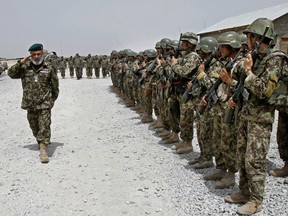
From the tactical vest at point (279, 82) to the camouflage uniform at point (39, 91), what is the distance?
13.1ft

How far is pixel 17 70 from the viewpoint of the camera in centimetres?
604

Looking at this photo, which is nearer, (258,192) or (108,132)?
(258,192)

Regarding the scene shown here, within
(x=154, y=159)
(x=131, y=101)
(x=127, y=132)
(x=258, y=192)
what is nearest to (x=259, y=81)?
(x=258, y=192)

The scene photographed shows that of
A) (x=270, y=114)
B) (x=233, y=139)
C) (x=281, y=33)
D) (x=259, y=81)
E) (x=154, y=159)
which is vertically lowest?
(x=154, y=159)

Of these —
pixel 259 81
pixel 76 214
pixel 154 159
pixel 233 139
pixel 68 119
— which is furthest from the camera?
pixel 68 119

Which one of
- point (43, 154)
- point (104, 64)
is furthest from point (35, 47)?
point (104, 64)

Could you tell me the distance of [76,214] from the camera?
389cm

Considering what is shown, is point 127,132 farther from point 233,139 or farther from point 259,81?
point 259,81

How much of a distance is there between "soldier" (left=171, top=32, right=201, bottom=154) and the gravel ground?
0.35 meters

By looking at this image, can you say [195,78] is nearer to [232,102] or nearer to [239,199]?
[232,102]

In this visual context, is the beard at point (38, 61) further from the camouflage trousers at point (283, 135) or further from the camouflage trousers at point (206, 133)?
the camouflage trousers at point (283, 135)

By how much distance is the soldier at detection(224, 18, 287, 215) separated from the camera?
3.27 meters

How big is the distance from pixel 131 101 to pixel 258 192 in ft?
29.6

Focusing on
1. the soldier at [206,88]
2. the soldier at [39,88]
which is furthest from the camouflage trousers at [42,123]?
the soldier at [206,88]
